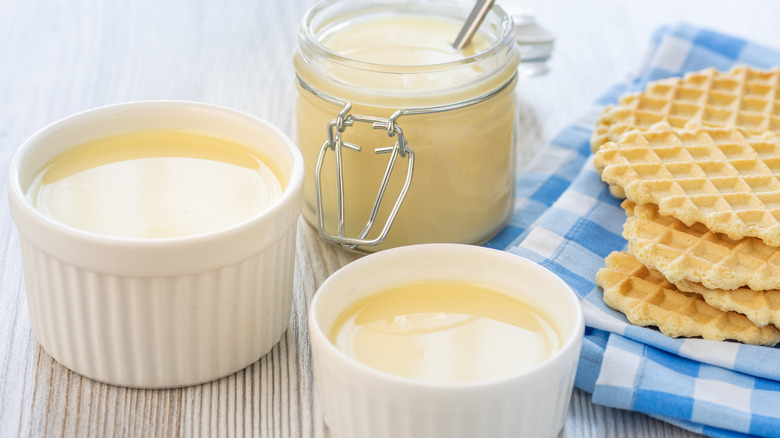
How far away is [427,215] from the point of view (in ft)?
4.21

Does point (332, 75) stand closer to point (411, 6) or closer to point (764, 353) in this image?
point (411, 6)

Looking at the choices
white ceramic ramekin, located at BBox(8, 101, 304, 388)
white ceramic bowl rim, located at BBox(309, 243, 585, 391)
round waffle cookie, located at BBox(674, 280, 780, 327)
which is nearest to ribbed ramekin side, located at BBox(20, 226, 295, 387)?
white ceramic ramekin, located at BBox(8, 101, 304, 388)

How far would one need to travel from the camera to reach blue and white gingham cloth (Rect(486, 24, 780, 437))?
1.03 m

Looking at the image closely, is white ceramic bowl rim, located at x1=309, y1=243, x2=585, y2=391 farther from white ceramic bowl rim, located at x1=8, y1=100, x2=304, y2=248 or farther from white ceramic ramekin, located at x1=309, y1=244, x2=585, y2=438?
white ceramic bowl rim, located at x1=8, y1=100, x2=304, y2=248

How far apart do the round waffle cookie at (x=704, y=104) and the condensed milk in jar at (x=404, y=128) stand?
226mm

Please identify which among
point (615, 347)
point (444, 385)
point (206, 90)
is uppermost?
point (444, 385)

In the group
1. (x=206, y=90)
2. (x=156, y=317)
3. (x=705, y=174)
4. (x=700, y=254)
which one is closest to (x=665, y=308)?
(x=700, y=254)

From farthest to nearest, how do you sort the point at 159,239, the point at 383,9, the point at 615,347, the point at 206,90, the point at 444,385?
1. the point at 206,90
2. the point at 383,9
3. the point at 615,347
4. the point at 159,239
5. the point at 444,385

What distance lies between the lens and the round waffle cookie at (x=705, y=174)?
3.84 ft

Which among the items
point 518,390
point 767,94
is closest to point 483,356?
point 518,390

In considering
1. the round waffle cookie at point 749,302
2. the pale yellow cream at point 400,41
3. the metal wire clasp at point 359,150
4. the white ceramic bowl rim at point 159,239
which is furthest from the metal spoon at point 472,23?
the round waffle cookie at point 749,302

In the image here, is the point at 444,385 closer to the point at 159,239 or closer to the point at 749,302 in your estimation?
the point at 159,239

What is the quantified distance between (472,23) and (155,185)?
1.70ft

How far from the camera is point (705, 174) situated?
4.22 ft
